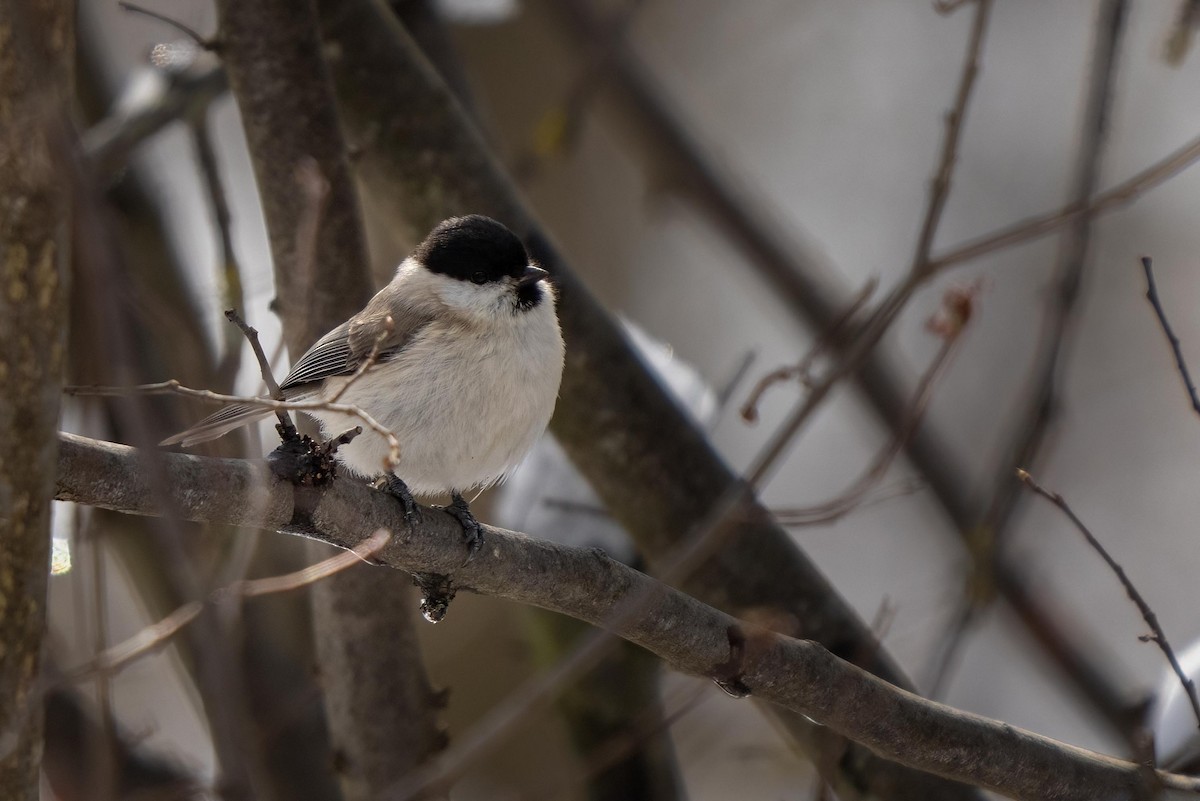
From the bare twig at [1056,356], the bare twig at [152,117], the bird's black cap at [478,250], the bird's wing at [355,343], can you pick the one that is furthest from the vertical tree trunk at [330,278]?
the bare twig at [1056,356]

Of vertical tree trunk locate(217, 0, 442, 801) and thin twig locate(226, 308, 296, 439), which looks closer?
thin twig locate(226, 308, 296, 439)

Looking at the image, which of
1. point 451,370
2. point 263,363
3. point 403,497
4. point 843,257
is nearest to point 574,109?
Result: point 451,370

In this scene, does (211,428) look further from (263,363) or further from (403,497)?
(263,363)

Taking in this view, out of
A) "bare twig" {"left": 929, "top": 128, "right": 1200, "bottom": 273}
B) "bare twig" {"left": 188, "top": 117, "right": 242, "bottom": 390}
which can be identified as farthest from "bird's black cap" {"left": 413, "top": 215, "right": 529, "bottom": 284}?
"bare twig" {"left": 929, "top": 128, "right": 1200, "bottom": 273}

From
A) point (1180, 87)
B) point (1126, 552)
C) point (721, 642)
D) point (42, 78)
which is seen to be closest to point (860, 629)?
point (721, 642)

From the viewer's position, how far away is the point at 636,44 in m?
7.59

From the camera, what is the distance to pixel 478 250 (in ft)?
9.24

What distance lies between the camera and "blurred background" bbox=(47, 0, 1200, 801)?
177 inches

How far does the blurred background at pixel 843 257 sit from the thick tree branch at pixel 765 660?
194 centimetres

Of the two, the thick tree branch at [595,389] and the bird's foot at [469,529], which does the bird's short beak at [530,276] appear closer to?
the thick tree branch at [595,389]

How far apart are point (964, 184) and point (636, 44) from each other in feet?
8.00

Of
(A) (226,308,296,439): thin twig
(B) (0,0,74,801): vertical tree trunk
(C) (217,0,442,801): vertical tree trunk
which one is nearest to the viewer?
(B) (0,0,74,801): vertical tree trunk

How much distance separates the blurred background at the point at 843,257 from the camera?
4.49 m

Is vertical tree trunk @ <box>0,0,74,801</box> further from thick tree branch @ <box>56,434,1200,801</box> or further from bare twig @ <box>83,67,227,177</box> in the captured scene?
bare twig @ <box>83,67,227,177</box>
